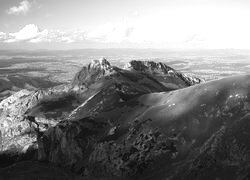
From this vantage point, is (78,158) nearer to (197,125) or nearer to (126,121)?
(126,121)

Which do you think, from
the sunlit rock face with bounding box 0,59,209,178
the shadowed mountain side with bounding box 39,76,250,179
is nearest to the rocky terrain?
the shadowed mountain side with bounding box 39,76,250,179

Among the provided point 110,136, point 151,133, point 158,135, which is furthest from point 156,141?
point 110,136

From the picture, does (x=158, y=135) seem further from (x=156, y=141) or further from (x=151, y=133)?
(x=151, y=133)

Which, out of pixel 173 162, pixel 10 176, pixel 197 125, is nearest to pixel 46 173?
pixel 10 176

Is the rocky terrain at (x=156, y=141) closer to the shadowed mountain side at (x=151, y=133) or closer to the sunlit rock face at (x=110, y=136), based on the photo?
the shadowed mountain side at (x=151, y=133)

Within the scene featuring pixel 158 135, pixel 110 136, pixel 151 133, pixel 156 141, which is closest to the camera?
pixel 156 141

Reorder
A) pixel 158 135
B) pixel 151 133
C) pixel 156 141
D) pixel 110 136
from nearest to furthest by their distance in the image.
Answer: pixel 156 141
pixel 158 135
pixel 151 133
pixel 110 136

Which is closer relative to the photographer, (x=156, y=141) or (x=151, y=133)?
(x=156, y=141)

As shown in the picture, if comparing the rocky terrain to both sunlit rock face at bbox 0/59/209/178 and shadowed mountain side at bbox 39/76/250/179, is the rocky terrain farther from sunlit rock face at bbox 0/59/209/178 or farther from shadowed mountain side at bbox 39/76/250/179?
sunlit rock face at bbox 0/59/209/178

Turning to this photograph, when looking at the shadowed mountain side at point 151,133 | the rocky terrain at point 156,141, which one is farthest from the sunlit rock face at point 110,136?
the rocky terrain at point 156,141

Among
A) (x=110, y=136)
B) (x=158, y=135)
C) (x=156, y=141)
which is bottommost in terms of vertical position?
(x=110, y=136)
